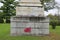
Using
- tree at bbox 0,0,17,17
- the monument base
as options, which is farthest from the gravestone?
tree at bbox 0,0,17,17

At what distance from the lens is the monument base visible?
1111 centimetres

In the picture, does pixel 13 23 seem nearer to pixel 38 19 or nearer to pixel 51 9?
pixel 38 19

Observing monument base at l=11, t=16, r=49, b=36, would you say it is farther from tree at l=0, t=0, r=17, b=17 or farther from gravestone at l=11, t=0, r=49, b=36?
tree at l=0, t=0, r=17, b=17

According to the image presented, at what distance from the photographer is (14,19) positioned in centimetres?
1110

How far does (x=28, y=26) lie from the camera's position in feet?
36.5

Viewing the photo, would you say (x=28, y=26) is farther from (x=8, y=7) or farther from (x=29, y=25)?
(x=8, y=7)

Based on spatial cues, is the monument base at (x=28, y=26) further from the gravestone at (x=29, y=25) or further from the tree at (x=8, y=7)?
the tree at (x=8, y=7)

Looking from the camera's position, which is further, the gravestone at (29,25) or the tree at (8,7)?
the tree at (8,7)

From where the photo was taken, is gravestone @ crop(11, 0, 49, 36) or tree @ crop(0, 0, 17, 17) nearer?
gravestone @ crop(11, 0, 49, 36)

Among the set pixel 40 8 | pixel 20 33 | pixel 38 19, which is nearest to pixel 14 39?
pixel 20 33

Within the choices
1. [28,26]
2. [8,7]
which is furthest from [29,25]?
[8,7]

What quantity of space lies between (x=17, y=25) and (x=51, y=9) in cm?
3857

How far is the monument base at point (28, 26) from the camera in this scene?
36.4ft

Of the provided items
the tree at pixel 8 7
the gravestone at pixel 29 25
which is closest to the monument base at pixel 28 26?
the gravestone at pixel 29 25
